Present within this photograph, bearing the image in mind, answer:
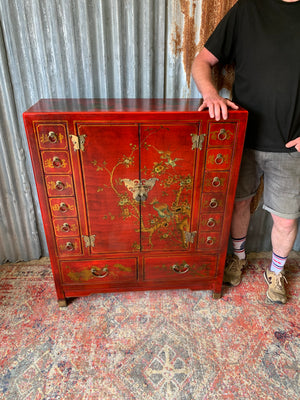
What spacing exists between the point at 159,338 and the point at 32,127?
4.28ft

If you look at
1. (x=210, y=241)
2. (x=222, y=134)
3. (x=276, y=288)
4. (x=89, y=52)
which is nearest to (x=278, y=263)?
(x=276, y=288)

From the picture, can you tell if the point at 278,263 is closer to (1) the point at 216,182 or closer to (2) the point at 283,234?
(2) the point at 283,234

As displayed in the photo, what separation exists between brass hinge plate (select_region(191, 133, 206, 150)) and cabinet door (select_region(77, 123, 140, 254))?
285mm

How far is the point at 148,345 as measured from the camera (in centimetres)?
162

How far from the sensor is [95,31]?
1.70 meters

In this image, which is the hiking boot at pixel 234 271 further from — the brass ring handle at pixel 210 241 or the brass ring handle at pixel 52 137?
the brass ring handle at pixel 52 137

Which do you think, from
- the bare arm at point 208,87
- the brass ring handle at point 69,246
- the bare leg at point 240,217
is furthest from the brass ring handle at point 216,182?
the brass ring handle at point 69,246

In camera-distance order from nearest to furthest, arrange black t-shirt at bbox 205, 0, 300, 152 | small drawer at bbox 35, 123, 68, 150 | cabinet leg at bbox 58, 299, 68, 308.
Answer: small drawer at bbox 35, 123, 68, 150, black t-shirt at bbox 205, 0, 300, 152, cabinet leg at bbox 58, 299, 68, 308

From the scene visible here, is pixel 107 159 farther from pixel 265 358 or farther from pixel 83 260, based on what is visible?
pixel 265 358

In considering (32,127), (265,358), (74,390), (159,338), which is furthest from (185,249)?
(32,127)

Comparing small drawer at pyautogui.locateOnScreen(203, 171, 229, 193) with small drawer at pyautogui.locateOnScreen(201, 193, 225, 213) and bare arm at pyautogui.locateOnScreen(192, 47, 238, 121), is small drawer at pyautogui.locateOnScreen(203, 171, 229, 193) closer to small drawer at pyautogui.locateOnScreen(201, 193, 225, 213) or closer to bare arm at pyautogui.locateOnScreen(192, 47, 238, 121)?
small drawer at pyautogui.locateOnScreen(201, 193, 225, 213)

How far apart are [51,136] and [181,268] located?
1.08 meters

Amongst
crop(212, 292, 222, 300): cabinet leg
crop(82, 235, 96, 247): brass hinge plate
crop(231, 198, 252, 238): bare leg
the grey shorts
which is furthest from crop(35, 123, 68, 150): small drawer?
crop(212, 292, 222, 300): cabinet leg

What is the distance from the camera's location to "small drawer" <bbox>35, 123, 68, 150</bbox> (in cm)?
139
